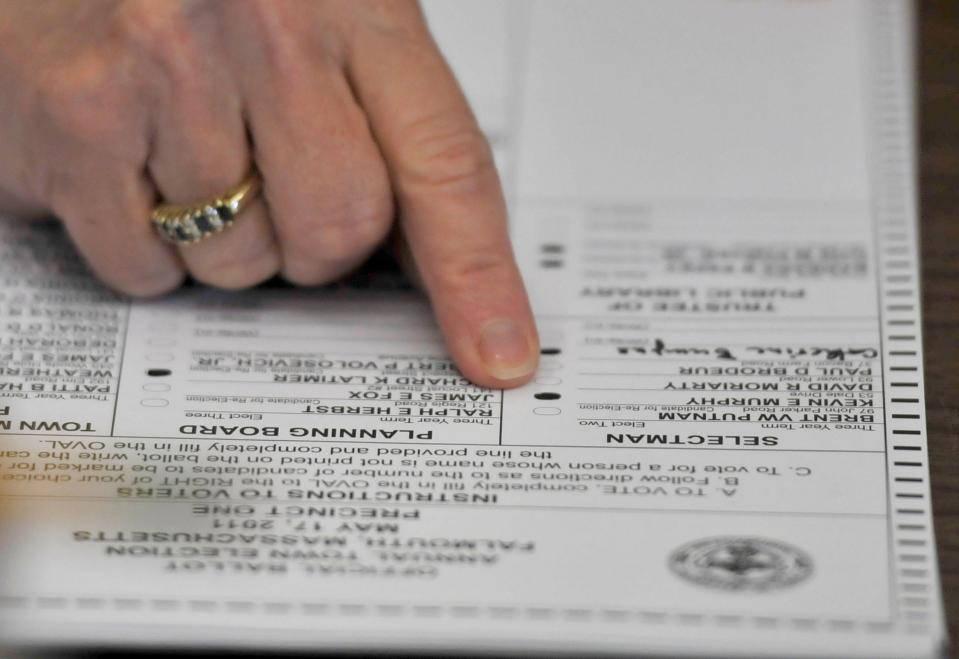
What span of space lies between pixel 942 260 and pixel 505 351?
0.25 meters

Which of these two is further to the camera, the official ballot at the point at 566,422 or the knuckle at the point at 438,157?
the knuckle at the point at 438,157

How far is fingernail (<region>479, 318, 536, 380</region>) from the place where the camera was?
2.03 feet

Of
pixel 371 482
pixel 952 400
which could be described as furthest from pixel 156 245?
pixel 952 400

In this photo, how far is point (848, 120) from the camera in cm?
77

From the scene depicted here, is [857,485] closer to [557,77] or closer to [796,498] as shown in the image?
[796,498]

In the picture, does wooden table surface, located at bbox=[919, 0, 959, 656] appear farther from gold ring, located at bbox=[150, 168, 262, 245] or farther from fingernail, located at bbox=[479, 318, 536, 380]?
gold ring, located at bbox=[150, 168, 262, 245]

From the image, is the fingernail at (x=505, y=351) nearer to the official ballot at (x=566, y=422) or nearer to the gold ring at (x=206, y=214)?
the official ballot at (x=566, y=422)

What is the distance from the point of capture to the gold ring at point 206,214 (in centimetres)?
64

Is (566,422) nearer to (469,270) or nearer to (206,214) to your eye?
(469,270)

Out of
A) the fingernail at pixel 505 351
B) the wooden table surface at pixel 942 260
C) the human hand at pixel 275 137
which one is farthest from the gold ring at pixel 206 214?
the wooden table surface at pixel 942 260

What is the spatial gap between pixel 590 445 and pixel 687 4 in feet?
1.29

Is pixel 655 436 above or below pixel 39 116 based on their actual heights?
below

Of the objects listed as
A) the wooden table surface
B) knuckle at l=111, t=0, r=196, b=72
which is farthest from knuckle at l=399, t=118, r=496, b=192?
the wooden table surface

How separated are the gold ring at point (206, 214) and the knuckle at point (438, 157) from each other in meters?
0.08
